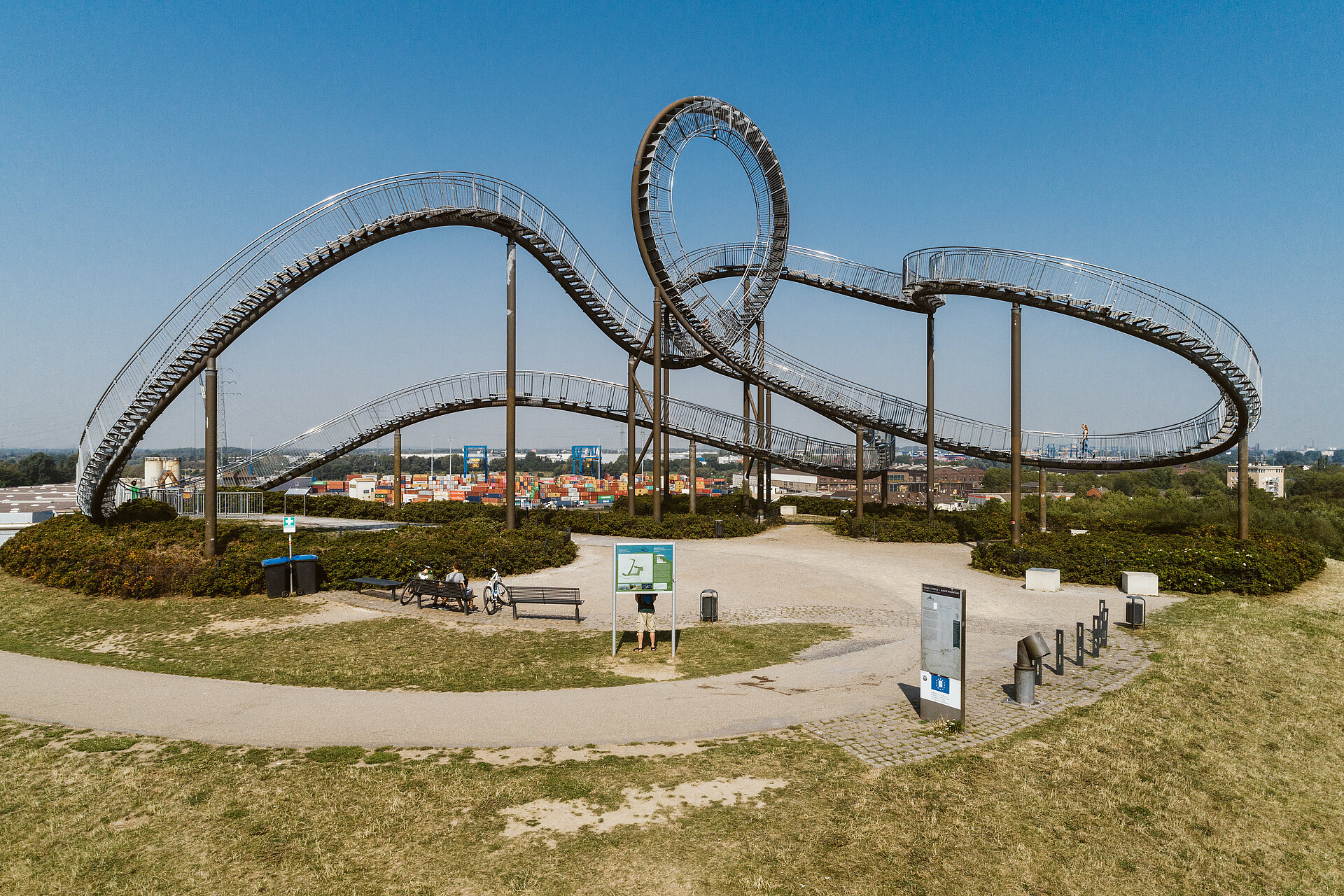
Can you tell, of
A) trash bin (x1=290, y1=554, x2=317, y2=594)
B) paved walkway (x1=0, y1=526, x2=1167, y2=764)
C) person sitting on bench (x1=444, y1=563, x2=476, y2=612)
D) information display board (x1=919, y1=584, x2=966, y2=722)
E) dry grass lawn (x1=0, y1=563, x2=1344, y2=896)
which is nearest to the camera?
Answer: dry grass lawn (x1=0, y1=563, x2=1344, y2=896)

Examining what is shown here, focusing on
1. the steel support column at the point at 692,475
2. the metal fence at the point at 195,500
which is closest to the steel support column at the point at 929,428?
the steel support column at the point at 692,475

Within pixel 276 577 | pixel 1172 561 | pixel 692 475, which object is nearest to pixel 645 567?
pixel 276 577

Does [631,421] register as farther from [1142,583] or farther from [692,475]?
[1142,583]

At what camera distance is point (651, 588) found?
14648mm

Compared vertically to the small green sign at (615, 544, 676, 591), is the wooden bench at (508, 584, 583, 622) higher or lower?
lower

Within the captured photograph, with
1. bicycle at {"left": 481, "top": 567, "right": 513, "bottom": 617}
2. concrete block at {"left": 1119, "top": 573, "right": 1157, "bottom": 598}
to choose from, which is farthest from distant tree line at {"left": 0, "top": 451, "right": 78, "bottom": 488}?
concrete block at {"left": 1119, "top": 573, "right": 1157, "bottom": 598}

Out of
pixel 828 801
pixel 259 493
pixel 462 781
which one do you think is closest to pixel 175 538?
pixel 259 493

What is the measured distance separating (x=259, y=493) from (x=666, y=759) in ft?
129

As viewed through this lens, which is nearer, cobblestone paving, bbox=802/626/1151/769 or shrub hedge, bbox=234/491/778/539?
cobblestone paving, bbox=802/626/1151/769

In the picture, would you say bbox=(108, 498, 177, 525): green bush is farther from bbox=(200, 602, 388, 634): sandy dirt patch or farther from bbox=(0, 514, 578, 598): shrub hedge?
bbox=(200, 602, 388, 634): sandy dirt patch

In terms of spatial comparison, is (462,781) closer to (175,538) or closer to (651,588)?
(651,588)

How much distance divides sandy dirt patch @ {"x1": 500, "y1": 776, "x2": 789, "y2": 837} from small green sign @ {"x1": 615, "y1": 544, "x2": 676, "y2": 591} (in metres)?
6.22

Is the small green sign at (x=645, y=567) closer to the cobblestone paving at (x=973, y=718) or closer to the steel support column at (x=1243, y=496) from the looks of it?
the cobblestone paving at (x=973, y=718)

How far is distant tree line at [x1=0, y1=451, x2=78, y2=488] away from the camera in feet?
325
